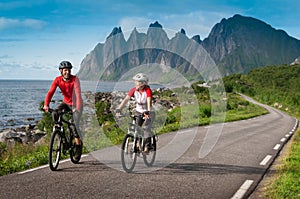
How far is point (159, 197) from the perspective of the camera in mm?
5539

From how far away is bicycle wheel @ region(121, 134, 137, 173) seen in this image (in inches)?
283

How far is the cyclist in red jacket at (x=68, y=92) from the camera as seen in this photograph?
736 cm

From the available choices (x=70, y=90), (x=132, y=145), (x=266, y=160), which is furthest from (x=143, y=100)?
(x=266, y=160)

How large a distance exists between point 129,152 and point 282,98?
81.4 meters

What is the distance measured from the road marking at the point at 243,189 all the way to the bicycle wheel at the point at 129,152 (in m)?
2.31

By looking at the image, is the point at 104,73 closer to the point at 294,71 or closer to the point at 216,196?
the point at 216,196

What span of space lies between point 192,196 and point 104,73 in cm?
362

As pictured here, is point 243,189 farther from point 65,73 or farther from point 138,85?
point 65,73

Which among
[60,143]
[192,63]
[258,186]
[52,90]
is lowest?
[258,186]

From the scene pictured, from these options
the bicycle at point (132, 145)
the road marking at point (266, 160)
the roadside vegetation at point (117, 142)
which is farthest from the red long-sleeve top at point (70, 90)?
the road marking at point (266, 160)

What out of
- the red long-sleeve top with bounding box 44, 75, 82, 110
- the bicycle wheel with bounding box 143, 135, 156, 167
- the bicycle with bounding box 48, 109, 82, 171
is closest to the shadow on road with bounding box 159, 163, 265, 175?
the bicycle wheel with bounding box 143, 135, 156, 167

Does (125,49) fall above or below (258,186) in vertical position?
above

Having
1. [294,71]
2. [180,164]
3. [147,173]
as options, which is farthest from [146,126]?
[294,71]

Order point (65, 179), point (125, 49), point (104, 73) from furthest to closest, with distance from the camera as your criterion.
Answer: point (125, 49), point (104, 73), point (65, 179)
